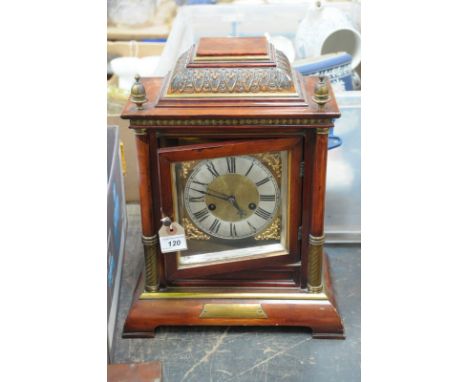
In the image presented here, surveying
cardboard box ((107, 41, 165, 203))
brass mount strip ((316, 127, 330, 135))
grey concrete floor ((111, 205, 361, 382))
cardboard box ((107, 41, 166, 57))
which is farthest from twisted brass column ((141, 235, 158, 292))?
cardboard box ((107, 41, 166, 57))

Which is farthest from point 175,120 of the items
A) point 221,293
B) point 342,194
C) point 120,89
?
point 120,89

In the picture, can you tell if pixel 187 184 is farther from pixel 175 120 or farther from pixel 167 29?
pixel 167 29

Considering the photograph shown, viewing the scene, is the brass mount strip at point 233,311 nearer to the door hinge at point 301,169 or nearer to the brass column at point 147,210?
the brass column at point 147,210

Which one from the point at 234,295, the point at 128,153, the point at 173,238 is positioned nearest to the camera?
the point at 173,238

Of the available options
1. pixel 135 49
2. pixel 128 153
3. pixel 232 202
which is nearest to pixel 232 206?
A: pixel 232 202

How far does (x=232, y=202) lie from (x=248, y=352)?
325mm

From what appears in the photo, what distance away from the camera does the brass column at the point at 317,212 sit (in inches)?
49.1

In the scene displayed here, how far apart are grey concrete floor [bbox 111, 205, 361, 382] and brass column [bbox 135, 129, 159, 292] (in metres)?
0.13

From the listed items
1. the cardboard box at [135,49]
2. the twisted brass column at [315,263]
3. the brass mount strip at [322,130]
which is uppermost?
the cardboard box at [135,49]

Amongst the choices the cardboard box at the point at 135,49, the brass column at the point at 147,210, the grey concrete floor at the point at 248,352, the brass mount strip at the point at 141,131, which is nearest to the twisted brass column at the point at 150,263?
the brass column at the point at 147,210

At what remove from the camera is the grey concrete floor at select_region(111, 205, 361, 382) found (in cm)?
129

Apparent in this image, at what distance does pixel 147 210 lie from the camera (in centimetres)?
133

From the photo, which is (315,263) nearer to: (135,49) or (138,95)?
(138,95)

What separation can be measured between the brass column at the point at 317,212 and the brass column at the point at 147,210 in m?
0.34
